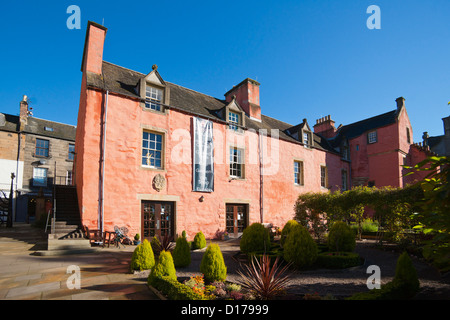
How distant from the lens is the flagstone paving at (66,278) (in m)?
5.34

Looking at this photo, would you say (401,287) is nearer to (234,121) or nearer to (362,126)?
(234,121)

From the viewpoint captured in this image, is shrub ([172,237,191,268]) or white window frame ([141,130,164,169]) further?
white window frame ([141,130,164,169])

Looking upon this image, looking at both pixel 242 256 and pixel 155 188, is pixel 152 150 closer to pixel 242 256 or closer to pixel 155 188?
pixel 155 188

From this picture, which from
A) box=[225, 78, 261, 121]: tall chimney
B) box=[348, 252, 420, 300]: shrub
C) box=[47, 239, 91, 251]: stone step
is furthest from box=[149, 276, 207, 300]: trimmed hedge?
box=[225, 78, 261, 121]: tall chimney

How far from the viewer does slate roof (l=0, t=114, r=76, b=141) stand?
27.2 metres

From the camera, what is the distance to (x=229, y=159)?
58.6 feet

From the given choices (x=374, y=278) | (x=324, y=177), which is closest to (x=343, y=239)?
(x=374, y=278)

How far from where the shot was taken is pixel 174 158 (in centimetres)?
1526

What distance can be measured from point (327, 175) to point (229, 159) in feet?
37.0

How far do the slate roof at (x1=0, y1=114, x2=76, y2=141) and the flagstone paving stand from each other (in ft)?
73.5

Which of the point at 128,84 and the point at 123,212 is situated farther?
the point at 128,84

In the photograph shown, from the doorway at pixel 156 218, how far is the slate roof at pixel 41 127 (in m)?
21.4

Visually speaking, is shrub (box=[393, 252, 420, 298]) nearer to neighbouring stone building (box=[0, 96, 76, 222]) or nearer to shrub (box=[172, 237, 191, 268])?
shrub (box=[172, 237, 191, 268])
